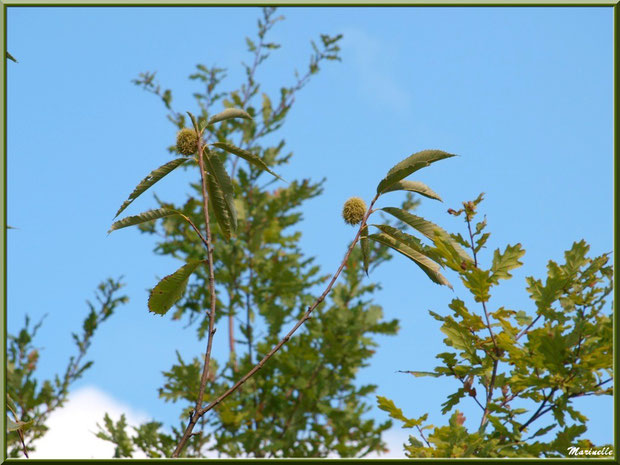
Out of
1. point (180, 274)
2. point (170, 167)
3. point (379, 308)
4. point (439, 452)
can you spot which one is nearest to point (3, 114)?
point (170, 167)

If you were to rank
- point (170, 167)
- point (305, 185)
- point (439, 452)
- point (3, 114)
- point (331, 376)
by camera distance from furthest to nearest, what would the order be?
point (305, 185), point (331, 376), point (3, 114), point (439, 452), point (170, 167)

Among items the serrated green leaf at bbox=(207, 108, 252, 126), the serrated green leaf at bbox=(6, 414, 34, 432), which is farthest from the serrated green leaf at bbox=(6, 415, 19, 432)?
the serrated green leaf at bbox=(207, 108, 252, 126)

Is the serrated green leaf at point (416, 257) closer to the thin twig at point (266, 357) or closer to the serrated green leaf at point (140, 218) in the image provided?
the thin twig at point (266, 357)

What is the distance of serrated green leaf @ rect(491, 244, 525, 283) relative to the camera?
272cm

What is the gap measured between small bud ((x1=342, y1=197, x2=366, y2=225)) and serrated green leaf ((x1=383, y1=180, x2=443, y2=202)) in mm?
173

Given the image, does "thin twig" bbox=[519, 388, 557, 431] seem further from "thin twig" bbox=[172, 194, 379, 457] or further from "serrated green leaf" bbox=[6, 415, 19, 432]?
"serrated green leaf" bbox=[6, 415, 19, 432]

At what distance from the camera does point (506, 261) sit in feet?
8.92

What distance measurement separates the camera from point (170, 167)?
2.28 meters

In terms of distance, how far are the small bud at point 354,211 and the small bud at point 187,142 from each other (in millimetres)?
632

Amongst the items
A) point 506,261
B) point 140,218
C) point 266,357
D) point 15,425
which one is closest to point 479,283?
point 506,261

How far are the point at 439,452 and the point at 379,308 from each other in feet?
14.5

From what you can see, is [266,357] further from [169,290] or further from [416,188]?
[416,188]

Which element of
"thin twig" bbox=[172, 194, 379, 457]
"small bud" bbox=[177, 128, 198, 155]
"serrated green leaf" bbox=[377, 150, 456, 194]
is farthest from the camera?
"small bud" bbox=[177, 128, 198, 155]

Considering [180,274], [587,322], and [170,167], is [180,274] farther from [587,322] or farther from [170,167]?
[587,322]
